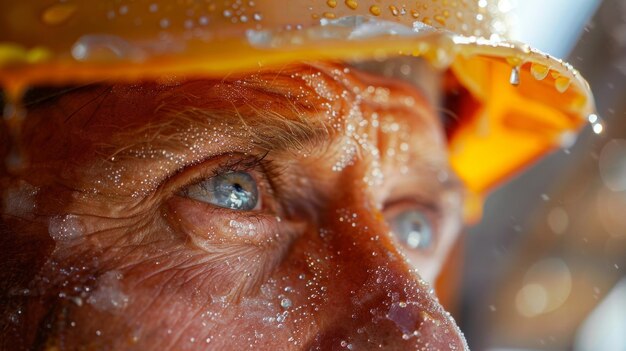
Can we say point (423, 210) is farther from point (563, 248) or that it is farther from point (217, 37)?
point (563, 248)

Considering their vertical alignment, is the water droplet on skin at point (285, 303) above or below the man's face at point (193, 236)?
below

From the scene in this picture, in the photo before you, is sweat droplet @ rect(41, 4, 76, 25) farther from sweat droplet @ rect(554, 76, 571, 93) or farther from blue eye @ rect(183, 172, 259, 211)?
sweat droplet @ rect(554, 76, 571, 93)

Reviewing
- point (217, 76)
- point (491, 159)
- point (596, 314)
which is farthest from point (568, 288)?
point (217, 76)

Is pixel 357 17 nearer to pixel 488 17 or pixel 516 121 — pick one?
pixel 488 17

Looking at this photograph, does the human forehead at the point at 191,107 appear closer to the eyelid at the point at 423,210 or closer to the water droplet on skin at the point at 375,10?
the water droplet on skin at the point at 375,10

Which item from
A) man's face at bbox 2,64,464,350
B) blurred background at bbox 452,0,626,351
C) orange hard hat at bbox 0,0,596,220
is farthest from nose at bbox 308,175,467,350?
blurred background at bbox 452,0,626,351

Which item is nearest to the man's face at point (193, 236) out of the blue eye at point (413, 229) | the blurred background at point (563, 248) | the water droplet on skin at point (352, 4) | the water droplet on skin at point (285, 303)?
the water droplet on skin at point (285, 303)
